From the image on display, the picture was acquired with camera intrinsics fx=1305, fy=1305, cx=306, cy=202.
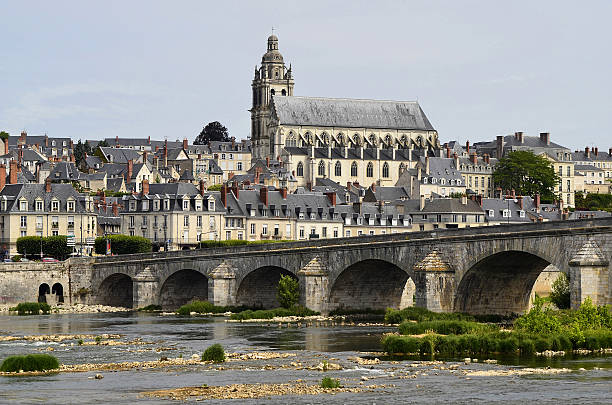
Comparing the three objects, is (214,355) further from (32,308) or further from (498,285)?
(32,308)

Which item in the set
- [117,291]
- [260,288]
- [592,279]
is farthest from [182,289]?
[592,279]

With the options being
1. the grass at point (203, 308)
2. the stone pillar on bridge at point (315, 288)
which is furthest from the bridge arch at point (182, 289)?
the stone pillar on bridge at point (315, 288)

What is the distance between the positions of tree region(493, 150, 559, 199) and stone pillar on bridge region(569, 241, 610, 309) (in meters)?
114

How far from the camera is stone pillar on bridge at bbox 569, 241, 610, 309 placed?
2277 inches

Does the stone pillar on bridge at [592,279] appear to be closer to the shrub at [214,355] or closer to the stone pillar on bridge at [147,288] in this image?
the shrub at [214,355]

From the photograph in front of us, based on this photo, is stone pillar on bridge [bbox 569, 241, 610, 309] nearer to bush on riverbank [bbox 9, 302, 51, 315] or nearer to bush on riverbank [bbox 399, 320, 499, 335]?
bush on riverbank [bbox 399, 320, 499, 335]

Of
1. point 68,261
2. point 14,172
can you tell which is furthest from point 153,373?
point 14,172

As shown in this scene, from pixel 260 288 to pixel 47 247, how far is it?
27.6m

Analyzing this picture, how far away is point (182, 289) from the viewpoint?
310ft

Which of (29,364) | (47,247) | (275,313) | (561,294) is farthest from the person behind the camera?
(47,247)

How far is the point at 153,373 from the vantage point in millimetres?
48438

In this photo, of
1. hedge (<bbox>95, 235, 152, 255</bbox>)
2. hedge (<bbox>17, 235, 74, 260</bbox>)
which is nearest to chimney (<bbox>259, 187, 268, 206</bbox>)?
hedge (<bbox>95, 235, 152, 255</bbox>)

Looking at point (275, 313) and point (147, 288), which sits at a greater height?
point (147, 288)

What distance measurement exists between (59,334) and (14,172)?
54963 mm
